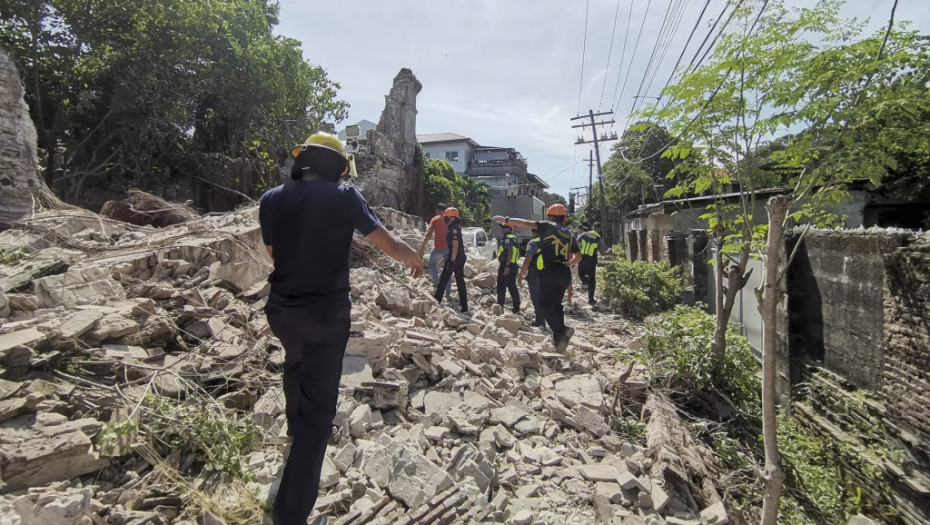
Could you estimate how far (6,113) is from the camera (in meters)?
6.25

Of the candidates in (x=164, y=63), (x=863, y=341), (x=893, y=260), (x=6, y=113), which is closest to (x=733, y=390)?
(x=863, y=341)

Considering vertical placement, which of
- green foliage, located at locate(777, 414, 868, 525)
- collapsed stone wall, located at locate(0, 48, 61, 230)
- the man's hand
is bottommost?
green foliage, located at locate(777, 414, 868, 525)

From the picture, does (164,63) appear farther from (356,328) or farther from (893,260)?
(893,260)

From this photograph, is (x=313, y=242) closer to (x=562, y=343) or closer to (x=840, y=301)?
(x=562, y=343)

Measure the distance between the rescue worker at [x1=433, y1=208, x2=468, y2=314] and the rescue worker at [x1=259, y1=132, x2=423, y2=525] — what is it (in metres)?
5.01

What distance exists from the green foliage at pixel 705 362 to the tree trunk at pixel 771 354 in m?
1.73

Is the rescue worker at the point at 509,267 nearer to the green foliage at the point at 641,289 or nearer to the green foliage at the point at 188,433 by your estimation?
the green foliage at the point at 641,289

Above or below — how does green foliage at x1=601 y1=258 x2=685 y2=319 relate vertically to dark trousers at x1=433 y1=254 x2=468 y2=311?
below

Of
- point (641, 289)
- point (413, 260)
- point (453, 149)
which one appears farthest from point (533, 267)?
point (453, 149)

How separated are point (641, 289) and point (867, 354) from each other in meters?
5.01

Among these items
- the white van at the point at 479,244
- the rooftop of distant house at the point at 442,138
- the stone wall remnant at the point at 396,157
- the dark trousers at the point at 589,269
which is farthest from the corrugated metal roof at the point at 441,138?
the dark trousers at the point at 589,269

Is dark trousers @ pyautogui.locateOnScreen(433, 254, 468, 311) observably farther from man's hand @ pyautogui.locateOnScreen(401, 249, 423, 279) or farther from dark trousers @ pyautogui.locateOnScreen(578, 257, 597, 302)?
man's hand @ pyautogui.locateOnScreen(401, 249, 423, 279)

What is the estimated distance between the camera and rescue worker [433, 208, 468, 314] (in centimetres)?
744

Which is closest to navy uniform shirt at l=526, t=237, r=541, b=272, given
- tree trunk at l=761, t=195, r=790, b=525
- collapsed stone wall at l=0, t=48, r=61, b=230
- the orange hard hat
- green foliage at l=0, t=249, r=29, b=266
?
the orange hard hat
